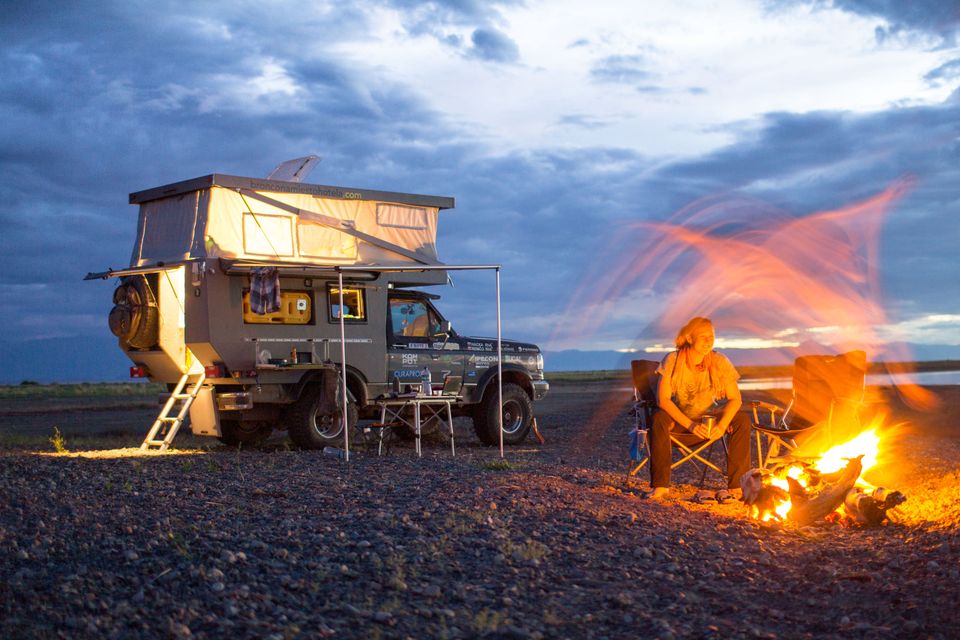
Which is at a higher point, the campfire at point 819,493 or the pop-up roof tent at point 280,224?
the pop-up roof tent at point 280,224

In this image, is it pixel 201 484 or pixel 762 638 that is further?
pixel 201 484

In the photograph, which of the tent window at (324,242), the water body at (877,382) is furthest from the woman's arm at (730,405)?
the water body at (877,382)

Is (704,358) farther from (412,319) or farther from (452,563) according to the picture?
(412,319)

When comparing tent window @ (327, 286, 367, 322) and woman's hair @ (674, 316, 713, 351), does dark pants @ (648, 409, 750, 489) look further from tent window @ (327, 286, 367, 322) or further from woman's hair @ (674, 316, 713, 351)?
tent window @ (327, 286, 367, 322)

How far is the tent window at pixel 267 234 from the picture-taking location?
11805 mm

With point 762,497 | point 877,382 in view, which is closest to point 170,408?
point 762,497

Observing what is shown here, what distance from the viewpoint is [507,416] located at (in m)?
14.3

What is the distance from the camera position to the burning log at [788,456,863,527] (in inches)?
265

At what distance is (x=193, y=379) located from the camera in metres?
12.2

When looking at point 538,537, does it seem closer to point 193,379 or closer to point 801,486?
point 801,486

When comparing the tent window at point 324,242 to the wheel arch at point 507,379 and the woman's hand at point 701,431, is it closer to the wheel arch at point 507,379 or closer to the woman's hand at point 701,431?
the wheel arch at point 507,379

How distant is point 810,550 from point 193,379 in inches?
328

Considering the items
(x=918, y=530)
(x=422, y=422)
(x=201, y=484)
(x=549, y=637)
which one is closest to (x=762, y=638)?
(x=549, y=637)

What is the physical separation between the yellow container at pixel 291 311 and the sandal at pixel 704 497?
601 centimetres
